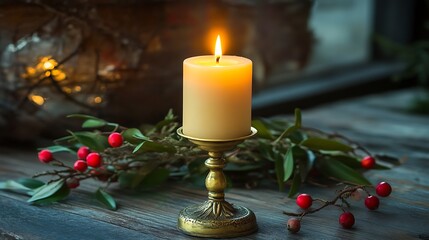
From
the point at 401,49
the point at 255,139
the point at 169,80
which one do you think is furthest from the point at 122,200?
the point at 401,49

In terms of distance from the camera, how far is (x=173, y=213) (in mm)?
1062

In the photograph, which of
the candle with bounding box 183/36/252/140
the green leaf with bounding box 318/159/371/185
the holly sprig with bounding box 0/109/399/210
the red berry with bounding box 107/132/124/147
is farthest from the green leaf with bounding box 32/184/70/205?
the green leaf with bounding box 318/159/371/185

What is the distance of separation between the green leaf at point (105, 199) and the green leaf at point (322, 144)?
274 mm

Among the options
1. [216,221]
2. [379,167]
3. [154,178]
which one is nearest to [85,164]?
[154,178]

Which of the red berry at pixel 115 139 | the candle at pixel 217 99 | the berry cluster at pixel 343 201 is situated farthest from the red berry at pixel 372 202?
the red berry at pixel 115 139

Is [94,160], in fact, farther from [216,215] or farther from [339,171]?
[339,171]

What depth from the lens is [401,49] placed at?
1.76 m

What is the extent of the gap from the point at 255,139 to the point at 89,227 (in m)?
0.31

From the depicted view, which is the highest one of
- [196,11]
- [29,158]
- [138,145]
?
[196,11]

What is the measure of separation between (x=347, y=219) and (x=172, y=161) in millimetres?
288

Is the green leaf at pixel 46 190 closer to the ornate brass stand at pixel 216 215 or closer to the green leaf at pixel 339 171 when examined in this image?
the ornate brass stand at pixel 216 215

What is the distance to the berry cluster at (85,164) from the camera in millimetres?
1056

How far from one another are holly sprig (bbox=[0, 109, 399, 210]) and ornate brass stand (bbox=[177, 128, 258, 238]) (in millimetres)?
106

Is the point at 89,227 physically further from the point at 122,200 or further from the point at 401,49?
the point at 401,49
